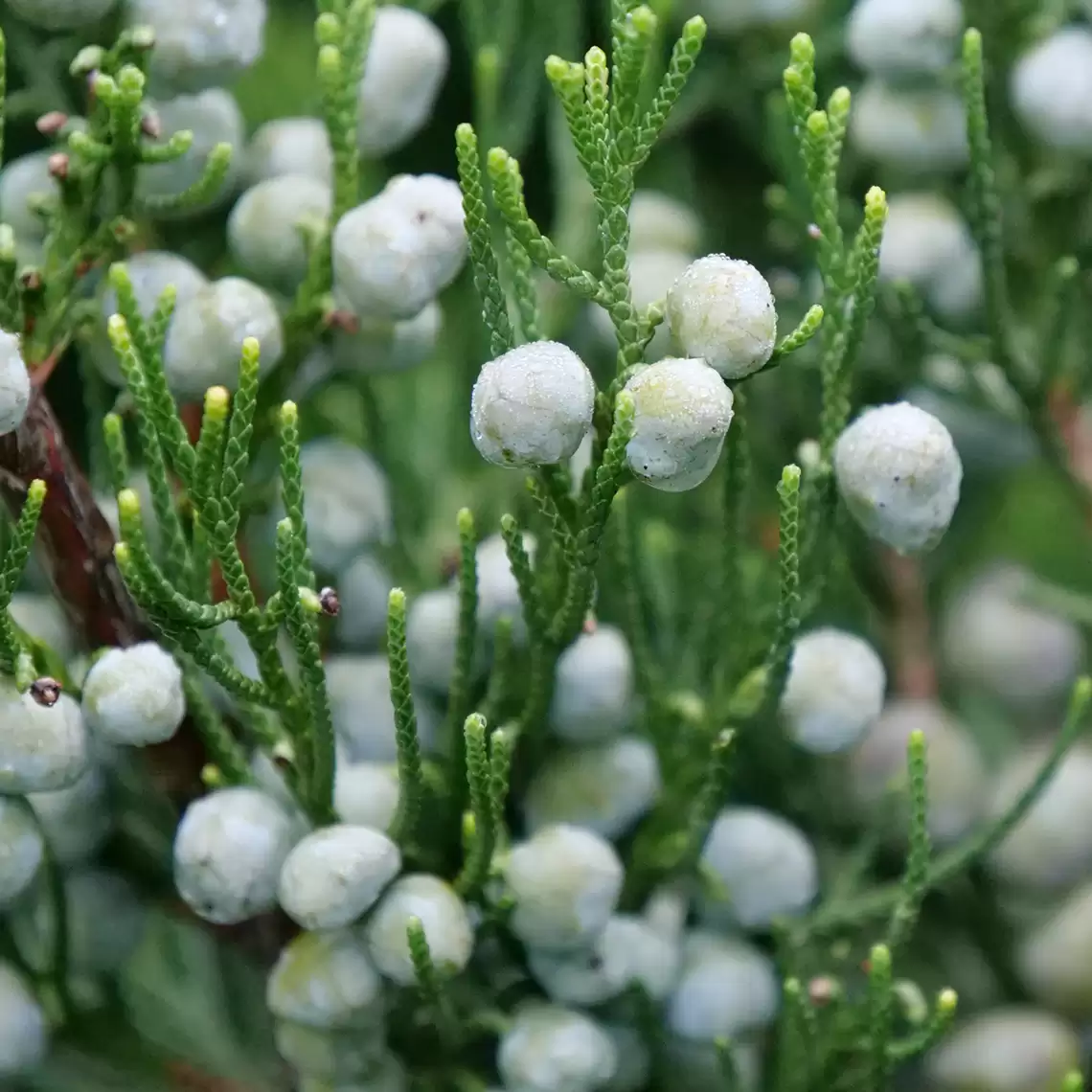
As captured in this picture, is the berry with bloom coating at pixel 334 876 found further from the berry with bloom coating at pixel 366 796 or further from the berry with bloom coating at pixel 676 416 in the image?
the berry with bloom coating at pixel 676 416

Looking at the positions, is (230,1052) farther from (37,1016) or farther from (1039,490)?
(1039,490)

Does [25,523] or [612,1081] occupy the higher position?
[25,523]

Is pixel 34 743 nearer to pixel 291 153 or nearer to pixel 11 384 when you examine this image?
pixel 11 384

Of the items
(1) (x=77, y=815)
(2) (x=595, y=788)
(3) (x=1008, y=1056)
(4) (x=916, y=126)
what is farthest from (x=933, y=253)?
(1) (x=77, y=815)

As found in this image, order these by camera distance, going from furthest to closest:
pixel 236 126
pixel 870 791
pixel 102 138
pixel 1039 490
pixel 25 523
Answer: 1. pixel 1039 490
2. pixel 870 791
3. pixel 236 126
4. pixel 102 138
5. pixel 25 523

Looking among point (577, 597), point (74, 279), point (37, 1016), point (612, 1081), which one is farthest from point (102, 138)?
point (612, 1081)

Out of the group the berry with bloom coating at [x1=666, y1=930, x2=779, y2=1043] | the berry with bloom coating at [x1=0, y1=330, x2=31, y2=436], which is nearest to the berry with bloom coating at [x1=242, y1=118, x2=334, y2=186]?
the berry with bloom coating at [x1=0, y1=330, x2=31, y2=436]
